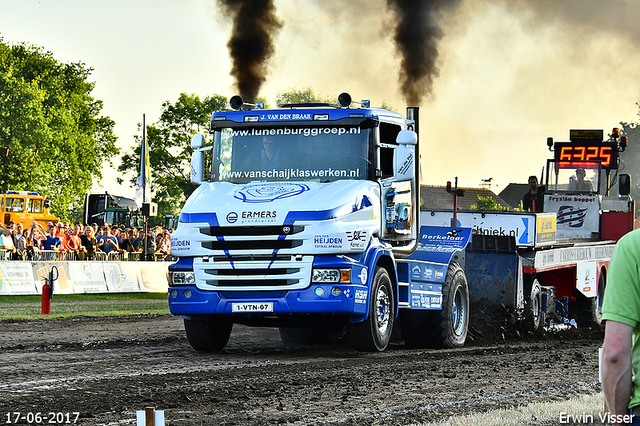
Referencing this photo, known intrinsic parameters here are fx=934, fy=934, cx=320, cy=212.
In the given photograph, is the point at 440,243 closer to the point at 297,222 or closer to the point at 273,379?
the point at 297,222

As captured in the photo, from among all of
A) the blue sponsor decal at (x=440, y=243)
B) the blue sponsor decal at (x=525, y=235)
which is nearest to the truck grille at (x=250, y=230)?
the blue sponsor decal at (x=440, y=243)

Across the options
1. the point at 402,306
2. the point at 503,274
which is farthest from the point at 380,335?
the point at 503,274

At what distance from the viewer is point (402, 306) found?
12.3 meters

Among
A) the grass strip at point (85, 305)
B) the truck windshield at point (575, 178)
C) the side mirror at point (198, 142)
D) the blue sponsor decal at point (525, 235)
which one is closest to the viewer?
the side mirror at point (198, 142)

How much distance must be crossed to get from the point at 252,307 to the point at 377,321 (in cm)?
165

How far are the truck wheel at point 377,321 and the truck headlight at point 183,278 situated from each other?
6.61 feet

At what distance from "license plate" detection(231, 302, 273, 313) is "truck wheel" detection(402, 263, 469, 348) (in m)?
2.86

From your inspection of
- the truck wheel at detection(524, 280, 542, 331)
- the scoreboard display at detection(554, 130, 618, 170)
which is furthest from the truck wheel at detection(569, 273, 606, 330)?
the scoreboard display at detection(554, 130, 618, 170)

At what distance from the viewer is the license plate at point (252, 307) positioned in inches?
434

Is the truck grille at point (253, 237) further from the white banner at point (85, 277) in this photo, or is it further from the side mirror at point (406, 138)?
the white banner at point (85, 277)

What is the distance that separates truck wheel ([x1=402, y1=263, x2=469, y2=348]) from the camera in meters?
13.0

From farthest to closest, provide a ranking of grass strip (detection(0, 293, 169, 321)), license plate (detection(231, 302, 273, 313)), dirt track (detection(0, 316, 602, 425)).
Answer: grass strip (detection(0, 293, 169, 321))
license plate (detection(231, 302, 273, 313))
dirt track (detection(0, 316, 602, 425))

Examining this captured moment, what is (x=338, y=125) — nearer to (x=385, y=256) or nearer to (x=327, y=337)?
(x=385, y=256)

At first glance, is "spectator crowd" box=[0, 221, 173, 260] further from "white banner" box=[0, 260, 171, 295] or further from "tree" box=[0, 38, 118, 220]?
"tree" box=[0, 38, 118, 220]
